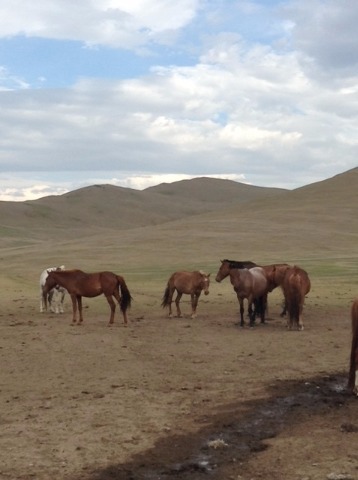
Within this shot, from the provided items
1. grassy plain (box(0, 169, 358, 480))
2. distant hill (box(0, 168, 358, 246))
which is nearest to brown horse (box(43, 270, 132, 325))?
grassy plain (box(0, 169, 358, 480))

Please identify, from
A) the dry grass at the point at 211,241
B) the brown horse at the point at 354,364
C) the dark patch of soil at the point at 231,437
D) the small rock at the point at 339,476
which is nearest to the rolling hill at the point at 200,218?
the dry grass at the point at 211,241

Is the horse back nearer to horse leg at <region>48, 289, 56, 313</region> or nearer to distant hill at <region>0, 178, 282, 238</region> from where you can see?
horse leg at <region>48, 289, 56, 313</region>

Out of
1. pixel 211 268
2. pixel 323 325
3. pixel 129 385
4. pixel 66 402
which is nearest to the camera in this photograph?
pixel 66 402

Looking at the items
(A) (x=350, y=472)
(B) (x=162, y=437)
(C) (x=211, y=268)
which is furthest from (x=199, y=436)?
(C) (x=211, y=268)

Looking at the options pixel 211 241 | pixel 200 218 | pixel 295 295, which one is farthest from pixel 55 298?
pixel 200 218

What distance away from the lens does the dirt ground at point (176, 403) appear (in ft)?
23.6

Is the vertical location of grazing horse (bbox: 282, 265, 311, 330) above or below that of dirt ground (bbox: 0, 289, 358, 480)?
above

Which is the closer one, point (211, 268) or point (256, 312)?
point (256, 312)

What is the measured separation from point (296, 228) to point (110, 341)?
47669mm

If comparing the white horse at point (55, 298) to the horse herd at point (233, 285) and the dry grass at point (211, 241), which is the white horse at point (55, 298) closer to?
the horse herd at point (233, 285)

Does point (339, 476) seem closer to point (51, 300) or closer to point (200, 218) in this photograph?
point (51, 300)

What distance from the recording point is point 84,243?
196 feet

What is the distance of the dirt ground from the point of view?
7.20 m

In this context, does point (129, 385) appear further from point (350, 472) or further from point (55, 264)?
point (55, 264)
